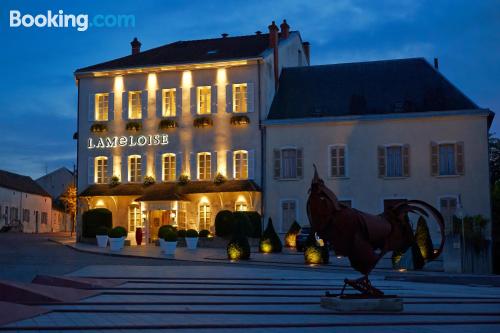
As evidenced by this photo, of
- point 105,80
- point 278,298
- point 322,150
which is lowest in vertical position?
point 278,298

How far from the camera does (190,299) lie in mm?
13023

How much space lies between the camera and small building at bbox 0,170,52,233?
60.0 metres

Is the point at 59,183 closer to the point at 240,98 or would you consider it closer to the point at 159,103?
the point at 159,103

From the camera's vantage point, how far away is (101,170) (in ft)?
125

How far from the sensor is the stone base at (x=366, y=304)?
37.8 ft

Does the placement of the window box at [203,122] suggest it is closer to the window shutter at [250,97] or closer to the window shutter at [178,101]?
the window shutter at [178,101]

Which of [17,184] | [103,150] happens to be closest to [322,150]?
[103,150]

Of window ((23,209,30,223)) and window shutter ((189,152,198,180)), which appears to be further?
window ((23,209,30,223))

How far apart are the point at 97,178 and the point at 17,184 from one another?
→ 29431 millimetres

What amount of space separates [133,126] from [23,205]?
103 ft

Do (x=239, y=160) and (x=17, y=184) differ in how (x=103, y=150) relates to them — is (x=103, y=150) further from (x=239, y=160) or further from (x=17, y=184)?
(x=17, y=184)

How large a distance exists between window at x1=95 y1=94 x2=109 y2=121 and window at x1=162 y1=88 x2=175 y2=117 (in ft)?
11.1

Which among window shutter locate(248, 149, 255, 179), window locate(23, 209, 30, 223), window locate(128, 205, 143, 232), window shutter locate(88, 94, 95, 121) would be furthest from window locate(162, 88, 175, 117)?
window locate(23, 209, 30, 223)

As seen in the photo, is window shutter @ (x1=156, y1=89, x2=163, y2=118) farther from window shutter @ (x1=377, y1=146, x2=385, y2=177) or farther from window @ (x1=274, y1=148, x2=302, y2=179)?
window shutter @ (x1=377, y1=146, x2=385, y2=177)
